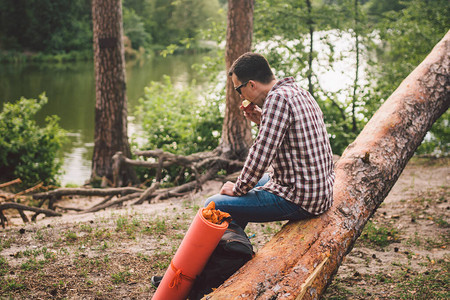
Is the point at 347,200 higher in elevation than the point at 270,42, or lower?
lower

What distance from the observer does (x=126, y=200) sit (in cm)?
647

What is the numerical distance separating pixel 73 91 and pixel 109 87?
14703 millimetres

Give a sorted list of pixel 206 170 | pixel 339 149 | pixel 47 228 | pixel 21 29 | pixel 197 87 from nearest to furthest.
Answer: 1. pixel 47 228
2. pixel 206 170
3. pixel 339 149
4. pixel 197 87
5. pixel 21 29

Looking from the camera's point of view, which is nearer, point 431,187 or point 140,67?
point 431,187

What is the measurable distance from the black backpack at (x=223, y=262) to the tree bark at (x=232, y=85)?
433 cm

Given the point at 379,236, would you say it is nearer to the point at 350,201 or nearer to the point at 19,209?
the point at 350,201

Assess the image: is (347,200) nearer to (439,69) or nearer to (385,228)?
(385,228)

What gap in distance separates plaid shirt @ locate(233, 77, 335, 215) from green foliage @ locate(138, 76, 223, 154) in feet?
19.5

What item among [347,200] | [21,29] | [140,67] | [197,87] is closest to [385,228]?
[347,200]

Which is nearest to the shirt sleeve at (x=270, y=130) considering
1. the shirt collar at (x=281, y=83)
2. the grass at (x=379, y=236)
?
the shirt collar at (x=281, y=83)

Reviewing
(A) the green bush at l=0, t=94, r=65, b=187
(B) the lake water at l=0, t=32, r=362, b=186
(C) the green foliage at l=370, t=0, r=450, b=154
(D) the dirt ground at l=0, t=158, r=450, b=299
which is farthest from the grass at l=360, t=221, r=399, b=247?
(A) the green bush at l=0, t=94, r=65, b=187

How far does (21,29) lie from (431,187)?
39.0 m

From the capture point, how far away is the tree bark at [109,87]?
25.3ft

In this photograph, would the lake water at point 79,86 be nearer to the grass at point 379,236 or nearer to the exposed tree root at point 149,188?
the exposed tree root at point 149,188
